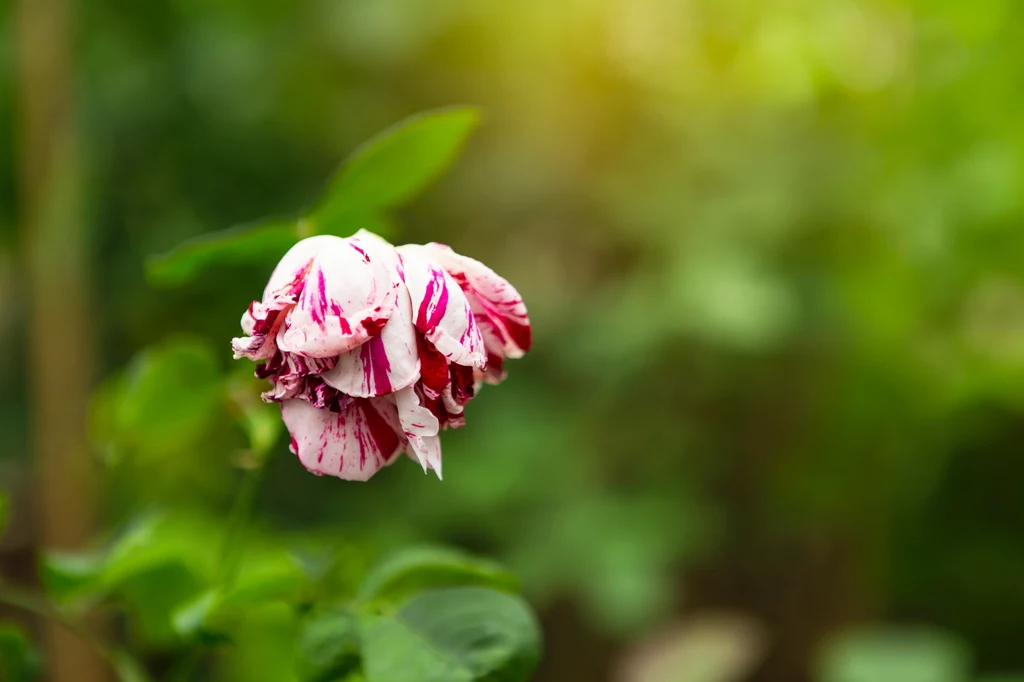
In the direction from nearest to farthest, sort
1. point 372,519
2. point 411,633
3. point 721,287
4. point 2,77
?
point 411,633
point 721,287
point 372,519
point 2,77

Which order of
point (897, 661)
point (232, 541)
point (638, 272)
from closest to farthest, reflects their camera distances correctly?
point (232, 541)
point (897, 661)
point (638, 272)

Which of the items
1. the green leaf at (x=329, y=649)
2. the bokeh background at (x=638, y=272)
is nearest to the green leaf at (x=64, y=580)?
the green leaf at (x=329, y=649)

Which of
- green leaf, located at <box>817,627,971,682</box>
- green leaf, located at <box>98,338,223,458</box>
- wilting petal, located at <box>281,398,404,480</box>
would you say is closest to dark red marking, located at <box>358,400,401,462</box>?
wilting petal, located at <box>281,398,404,480</box>

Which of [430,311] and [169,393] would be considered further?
[169,393]

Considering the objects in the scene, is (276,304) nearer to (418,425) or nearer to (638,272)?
(418,425)

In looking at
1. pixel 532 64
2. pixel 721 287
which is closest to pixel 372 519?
pixel 721 287

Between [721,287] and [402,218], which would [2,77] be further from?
[721,287]

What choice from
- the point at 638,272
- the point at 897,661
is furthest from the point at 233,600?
the point at 638,272
